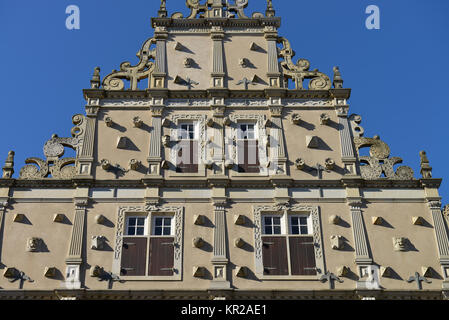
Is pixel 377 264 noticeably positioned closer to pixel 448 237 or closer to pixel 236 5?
pixel 448 237

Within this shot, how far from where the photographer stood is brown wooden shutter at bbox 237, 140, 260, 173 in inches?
851

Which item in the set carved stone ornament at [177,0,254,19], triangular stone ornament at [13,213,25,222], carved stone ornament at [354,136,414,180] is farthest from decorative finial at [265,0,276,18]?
triangular stone ornament at [13,213,25,222]

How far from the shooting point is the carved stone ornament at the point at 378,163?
853 inches

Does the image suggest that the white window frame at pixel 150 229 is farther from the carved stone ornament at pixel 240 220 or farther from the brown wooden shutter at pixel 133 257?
the carved stone ornament at pixel 240 220

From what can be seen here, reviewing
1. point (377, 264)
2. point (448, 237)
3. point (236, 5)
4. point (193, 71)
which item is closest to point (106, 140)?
point (193, 71)

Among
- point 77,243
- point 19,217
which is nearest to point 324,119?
point 77,243

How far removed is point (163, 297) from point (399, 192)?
27.5 ft

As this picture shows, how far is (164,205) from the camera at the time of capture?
20797 millimetres

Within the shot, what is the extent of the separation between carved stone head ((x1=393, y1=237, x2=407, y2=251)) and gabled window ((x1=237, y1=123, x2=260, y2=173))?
16.1ft

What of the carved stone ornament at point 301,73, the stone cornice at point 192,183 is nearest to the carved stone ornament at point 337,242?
the stone cornice at point 192,183

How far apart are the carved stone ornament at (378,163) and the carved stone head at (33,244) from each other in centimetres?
1059

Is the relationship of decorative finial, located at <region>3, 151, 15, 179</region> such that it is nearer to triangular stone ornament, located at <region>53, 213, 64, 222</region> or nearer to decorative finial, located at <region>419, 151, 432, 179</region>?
triangular stone ornament, located at <region>53, 213, 64, 222</region>

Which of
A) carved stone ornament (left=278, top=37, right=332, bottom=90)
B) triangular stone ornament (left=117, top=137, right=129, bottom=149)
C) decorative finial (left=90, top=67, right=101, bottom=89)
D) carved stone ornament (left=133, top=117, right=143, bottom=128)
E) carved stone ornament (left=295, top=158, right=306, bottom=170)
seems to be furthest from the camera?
carved stone ornament (left=278, top=37, right=332, bottom=90)

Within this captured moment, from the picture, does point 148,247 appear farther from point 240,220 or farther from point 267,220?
point 267,220
